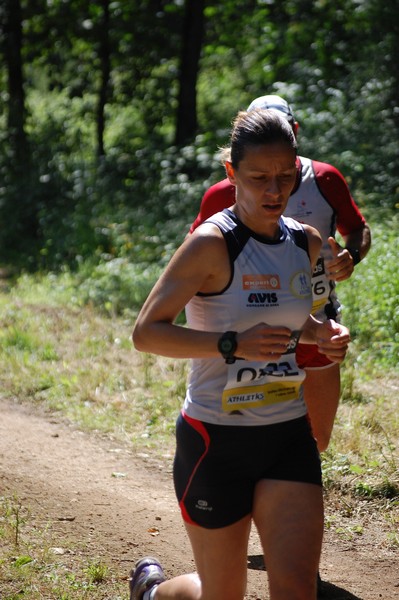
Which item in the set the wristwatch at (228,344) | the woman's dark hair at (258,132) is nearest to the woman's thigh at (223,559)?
the wristwatch at (228,344)

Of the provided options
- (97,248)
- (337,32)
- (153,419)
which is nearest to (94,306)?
(97,248)

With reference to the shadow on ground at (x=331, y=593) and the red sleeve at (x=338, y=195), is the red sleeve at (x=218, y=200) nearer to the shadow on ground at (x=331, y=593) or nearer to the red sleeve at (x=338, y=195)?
the red sleeve at (x=338, y=195)

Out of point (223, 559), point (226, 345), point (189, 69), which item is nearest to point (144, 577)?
point (223, 559)

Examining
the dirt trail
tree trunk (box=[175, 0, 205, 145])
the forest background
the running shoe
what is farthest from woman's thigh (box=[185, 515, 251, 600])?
tree trunk (box=[175, 0, 205, 145])

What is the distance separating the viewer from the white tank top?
301 centimetres

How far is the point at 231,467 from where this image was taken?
301 centimetres

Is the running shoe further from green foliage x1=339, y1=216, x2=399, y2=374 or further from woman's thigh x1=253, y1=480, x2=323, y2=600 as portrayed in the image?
green foliage x1=339, y1=216, x2=399, y2=374

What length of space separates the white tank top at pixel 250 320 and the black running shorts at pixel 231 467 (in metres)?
0.05

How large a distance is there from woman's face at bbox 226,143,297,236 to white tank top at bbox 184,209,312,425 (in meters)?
0.06

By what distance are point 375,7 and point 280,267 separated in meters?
10.6

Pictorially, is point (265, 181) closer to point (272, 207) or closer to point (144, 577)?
point (272, 207)

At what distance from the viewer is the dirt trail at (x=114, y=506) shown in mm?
4531

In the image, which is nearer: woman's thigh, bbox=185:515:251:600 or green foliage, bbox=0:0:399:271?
woman's thigh, bbox=185:515:251:600

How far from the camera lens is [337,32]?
50.8ft
